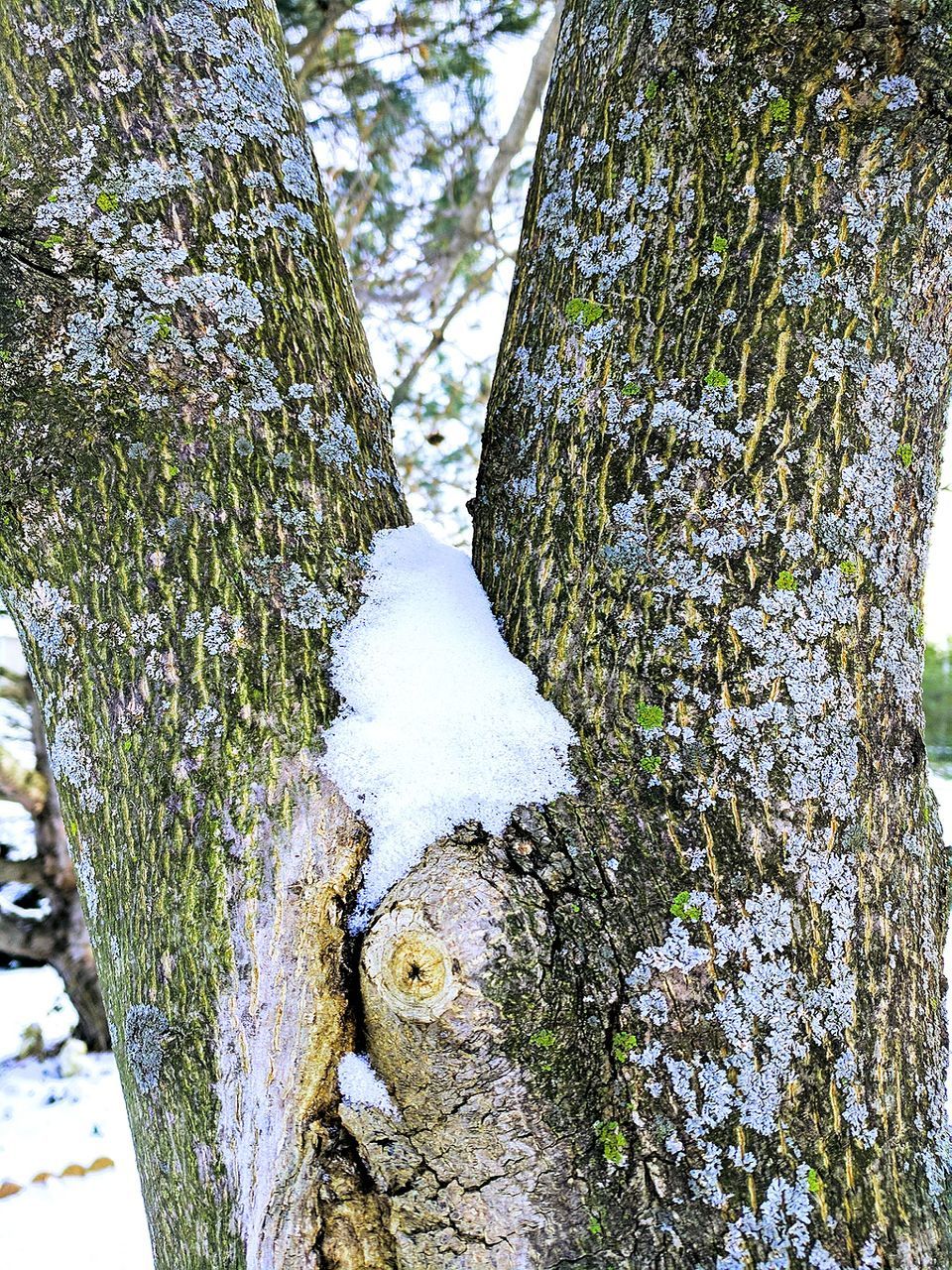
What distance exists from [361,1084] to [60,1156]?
2.68 metres

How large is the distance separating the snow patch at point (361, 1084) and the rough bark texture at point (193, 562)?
2 cm

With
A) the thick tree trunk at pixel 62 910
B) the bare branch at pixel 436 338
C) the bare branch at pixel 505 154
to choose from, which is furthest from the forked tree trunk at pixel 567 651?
the thick tree trunk at pixel 62 910

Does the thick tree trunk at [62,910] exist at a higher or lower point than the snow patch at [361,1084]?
lower

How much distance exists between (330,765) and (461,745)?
151 millimetres

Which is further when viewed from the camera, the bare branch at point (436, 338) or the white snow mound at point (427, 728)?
the bare branch at point (436, 338)

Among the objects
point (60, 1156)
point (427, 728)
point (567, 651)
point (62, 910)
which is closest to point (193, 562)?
point (427, 728)

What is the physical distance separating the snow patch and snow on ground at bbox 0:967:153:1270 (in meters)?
2.08

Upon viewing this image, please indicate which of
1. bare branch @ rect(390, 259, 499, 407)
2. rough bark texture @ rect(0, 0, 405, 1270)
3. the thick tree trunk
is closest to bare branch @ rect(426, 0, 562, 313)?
bare branch @ rect(390, 259, 499, 407)

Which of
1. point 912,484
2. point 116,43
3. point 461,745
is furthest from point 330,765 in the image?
point 116,43

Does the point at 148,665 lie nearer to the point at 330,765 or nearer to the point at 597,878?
the point at 330,765

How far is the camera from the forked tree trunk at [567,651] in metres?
0.92

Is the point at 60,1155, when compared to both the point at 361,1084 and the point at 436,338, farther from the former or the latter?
the point at 436,338

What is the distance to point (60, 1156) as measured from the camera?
299 cm

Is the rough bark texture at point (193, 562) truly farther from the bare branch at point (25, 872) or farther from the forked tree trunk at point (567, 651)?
the bare branch at point (25, 872)
